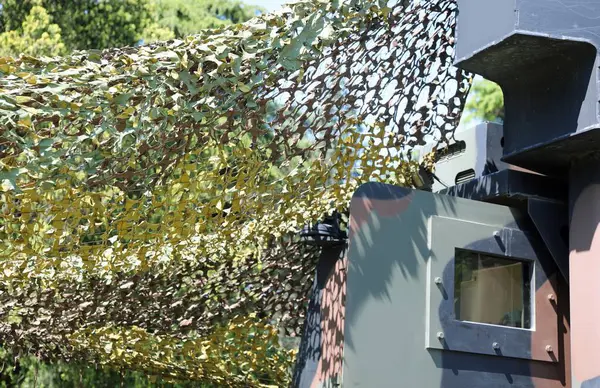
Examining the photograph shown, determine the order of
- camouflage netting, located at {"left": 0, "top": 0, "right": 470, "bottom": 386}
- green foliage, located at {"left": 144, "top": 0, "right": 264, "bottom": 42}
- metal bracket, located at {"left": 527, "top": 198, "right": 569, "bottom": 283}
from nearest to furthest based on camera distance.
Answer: camouflage netting, located at {"left": 0, "top": 0, "right": 470, "bottom": 386} → metal bracket, located at {"left": 527, "top": 198, "right": 569, "bottom": 283} → green foliage, located at {"left": 144, "top": 0, "right": 264, "bottom": 42}

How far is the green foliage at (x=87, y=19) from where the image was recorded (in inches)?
528

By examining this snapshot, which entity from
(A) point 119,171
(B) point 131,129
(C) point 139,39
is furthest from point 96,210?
(C) point 139,39

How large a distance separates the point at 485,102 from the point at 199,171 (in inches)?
542

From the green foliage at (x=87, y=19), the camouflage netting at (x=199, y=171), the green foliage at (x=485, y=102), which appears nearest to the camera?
the camouflage netting at (x=199, y=171)

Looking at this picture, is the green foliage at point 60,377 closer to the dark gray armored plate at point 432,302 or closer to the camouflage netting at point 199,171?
the camouflage netting at point 199,171

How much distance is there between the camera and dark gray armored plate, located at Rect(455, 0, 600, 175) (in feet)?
12.5

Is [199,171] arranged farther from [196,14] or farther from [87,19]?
[196,14]

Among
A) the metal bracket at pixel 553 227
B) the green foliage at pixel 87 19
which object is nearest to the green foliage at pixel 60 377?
the green foliage at pixel 87 19

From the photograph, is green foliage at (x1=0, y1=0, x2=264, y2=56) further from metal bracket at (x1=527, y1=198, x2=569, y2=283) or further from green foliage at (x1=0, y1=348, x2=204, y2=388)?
metal bracket at (x1=527, y1=198, x2=569, y2=283)

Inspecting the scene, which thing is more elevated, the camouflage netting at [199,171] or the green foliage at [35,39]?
the green foliage at [35,39]

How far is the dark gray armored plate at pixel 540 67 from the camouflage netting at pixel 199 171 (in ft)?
2.07

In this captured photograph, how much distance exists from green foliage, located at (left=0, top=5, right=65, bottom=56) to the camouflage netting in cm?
686

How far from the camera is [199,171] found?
409 centimetres

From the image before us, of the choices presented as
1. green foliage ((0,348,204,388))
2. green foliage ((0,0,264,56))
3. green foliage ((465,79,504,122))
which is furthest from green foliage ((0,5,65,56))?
green foliage ((465,79,504,122))
